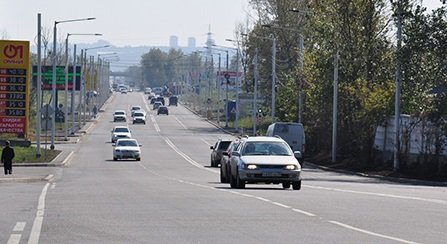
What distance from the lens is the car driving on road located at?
30.6m

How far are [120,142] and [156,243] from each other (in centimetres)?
5494

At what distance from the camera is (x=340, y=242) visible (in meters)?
15.6

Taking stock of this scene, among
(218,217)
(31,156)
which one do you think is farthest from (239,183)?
(31,156)

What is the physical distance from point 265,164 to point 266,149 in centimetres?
127

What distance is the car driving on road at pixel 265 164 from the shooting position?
3059 cm

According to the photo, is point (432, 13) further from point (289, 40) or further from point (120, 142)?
point (289, 40)

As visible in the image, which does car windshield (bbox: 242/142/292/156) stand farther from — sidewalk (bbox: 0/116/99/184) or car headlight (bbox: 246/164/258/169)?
sidewalk (bbox: 0/116/99/184)

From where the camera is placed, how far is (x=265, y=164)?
101 feet

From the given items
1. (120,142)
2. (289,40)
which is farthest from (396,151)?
(289,40)

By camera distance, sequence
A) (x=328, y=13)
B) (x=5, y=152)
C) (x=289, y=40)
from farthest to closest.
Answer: (x=289, y=40)
(x=328, y=13)
(x=5, y=152)

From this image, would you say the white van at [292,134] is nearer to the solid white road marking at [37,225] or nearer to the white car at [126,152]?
the white car at [126,152]

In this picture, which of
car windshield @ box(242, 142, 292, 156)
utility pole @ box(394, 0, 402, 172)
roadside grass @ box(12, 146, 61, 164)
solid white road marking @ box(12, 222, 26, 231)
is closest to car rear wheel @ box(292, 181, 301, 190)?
car windshield @ box(242, 142, 292, 156)

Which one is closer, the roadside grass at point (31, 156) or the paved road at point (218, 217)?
the paved road at point (218, 217)

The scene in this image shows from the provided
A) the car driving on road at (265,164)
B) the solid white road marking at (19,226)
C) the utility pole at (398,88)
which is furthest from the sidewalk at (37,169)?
the solid white road marking at (19,226)
